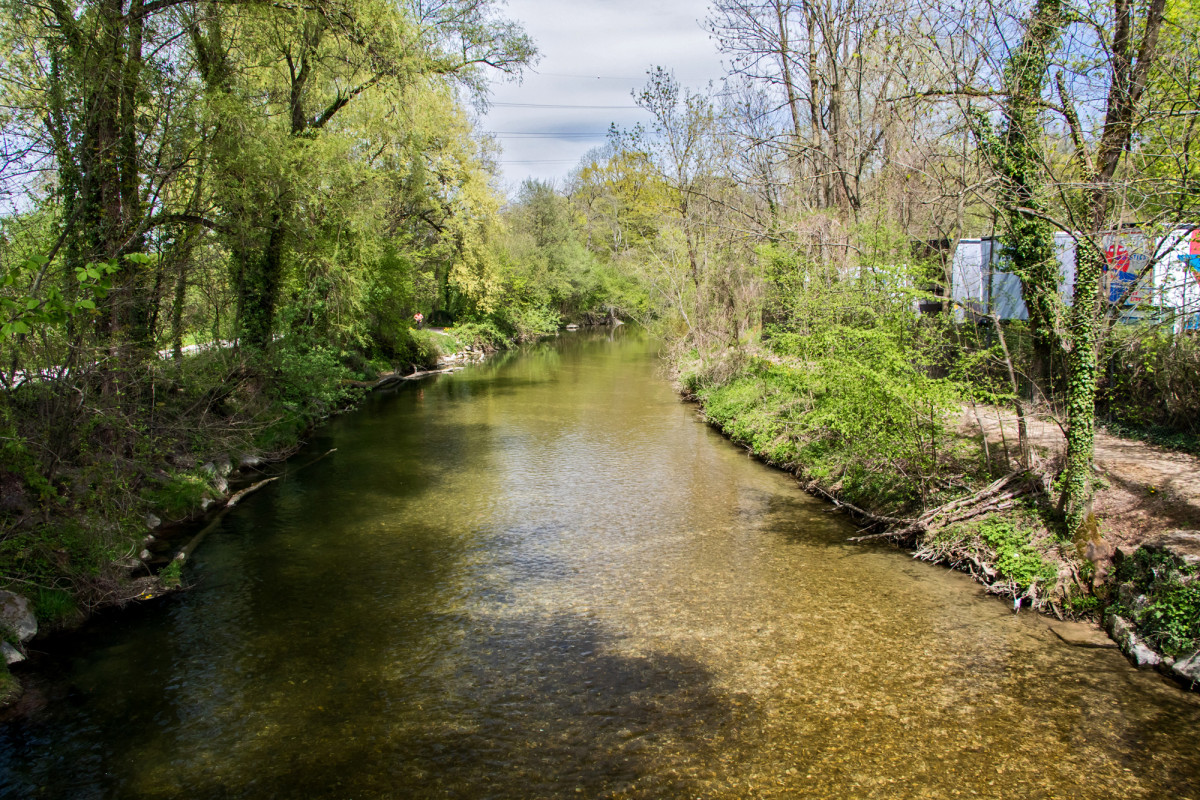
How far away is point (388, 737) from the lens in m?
6.07

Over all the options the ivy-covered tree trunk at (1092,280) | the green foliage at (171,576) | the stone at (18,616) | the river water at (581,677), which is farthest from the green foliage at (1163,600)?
the stone at (18,616)

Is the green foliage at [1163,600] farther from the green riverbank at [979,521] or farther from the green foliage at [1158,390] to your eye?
the green foliage at [1158,390]

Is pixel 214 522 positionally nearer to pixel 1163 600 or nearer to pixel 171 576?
pixel 171 576

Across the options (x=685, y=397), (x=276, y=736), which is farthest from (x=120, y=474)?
(x=685, y=397)

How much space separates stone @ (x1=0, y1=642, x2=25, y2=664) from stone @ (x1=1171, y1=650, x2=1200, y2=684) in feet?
37.8

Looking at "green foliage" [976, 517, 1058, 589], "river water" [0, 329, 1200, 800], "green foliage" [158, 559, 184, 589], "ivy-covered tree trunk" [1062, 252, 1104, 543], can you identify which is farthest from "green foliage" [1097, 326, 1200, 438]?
"green foliage" [158, 559, 184, 589]

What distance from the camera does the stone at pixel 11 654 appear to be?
22.8ft

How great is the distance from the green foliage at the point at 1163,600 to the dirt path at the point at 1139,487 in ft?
1.58

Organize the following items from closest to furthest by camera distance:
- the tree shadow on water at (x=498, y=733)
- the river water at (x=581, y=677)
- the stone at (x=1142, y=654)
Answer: the tree shadow on water at (x=498, y=733) → the river water at (x=581, y=677) → the stone at (x=1142, y=654)

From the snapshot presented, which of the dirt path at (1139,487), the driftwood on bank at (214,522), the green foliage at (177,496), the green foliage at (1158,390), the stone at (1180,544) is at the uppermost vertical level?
the green foliage at (1158,390)

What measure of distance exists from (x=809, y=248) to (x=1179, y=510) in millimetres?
9288

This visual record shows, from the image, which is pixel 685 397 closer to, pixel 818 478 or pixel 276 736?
pixel 818 478

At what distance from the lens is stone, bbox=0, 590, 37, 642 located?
285 inches

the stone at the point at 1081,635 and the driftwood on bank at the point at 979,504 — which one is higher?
the driftwood on bank at the point at 979,504
